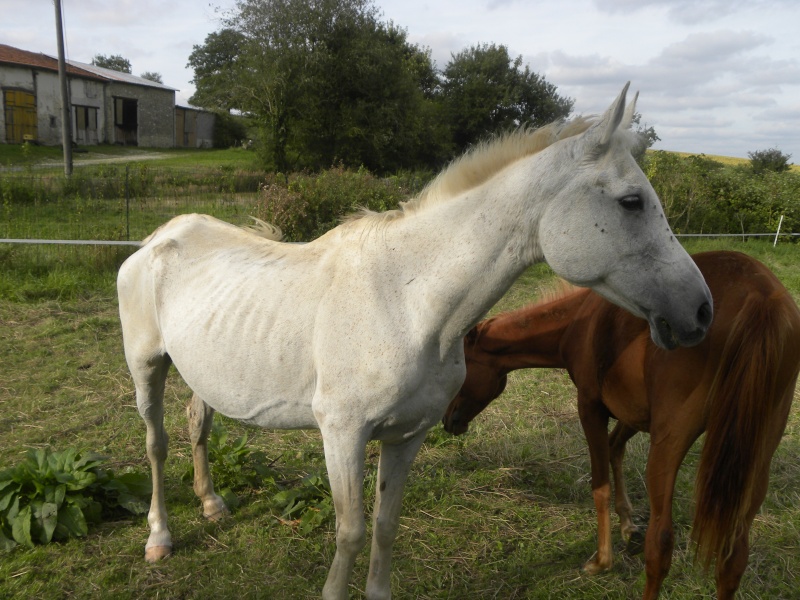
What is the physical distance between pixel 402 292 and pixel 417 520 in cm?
186

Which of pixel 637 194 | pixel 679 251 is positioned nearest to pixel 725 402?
pixel 679 251

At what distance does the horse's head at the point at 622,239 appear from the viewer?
1909 millimetres

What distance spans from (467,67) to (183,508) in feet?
112

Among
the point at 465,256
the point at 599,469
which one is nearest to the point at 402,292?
the point at 465,256

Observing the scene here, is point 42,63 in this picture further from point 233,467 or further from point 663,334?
point 663,334

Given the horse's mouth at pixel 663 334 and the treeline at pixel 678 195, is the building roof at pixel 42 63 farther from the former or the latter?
the horse's mouth at pixel 663 334

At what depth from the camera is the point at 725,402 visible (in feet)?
7.75

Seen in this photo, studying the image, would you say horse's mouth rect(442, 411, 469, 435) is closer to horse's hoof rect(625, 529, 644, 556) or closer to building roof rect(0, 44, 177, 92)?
horse's hoof rect(625, 529, 644, 556)

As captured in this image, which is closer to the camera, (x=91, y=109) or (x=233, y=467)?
(x=233, y=467)

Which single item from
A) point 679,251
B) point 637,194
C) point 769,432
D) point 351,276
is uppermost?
point 637,194

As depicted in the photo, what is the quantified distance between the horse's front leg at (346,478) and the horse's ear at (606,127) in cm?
130

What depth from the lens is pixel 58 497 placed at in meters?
3.19

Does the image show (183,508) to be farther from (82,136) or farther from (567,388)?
(82,136)

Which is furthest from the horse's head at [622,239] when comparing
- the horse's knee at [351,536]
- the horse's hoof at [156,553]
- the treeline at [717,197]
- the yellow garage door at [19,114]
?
the yellow garage door at [19,114]
